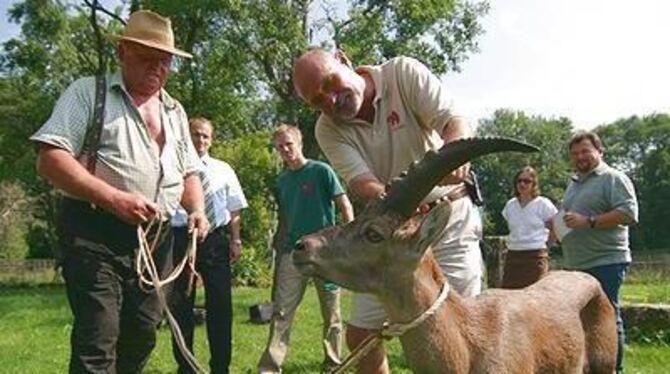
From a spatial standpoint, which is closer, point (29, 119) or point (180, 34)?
point (180, 34)

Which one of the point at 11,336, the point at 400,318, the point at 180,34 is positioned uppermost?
the point at 180,34

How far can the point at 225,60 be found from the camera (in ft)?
95.0

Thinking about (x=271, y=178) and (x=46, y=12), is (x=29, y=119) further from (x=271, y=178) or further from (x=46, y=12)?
(x=271, y=178)

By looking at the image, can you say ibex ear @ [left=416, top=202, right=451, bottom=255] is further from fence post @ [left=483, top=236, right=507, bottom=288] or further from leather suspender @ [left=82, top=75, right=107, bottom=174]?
fence post @ [left=483, top=236, right=507, bottom=288]

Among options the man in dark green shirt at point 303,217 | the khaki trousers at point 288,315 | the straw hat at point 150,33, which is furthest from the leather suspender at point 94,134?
the man in dark green shirt at point 303,217

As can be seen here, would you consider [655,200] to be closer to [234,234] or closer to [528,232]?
[528,232]

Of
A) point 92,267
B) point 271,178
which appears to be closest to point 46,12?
point 271,178

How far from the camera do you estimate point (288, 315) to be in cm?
833

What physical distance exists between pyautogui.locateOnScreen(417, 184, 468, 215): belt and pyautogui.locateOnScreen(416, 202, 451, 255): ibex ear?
0.33 meters

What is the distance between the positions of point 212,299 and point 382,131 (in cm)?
344

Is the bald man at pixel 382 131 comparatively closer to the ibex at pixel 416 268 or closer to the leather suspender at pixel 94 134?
the ibex at pixel 416 268

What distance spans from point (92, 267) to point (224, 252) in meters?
3.40

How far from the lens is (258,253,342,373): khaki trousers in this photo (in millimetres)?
8133

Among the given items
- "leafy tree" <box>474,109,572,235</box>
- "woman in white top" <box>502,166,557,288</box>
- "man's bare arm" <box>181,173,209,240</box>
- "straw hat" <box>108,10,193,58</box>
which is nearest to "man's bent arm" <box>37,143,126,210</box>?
"straw hat" <box>108,10,193,58</box>
